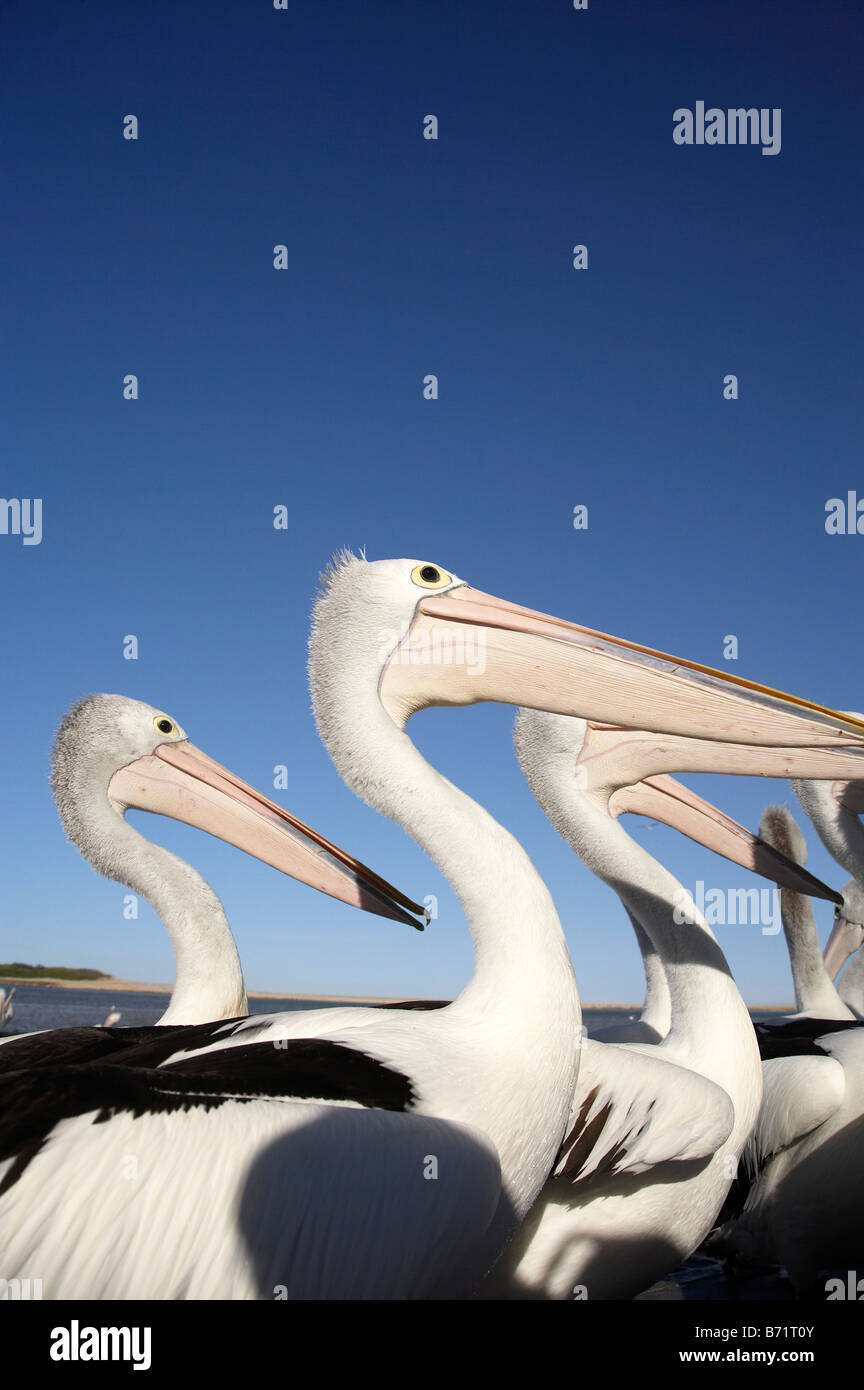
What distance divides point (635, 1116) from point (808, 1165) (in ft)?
4.50

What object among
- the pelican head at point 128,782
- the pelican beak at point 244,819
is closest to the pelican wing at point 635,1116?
the pelican beak at point 244,819

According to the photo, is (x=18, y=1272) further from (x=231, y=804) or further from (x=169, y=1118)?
(x=231, y=804)

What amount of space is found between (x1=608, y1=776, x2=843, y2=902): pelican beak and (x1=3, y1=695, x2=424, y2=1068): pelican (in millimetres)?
1612

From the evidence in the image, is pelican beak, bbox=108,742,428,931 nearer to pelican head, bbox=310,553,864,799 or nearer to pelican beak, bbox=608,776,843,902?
pelican head, bbox=310,553,864,799

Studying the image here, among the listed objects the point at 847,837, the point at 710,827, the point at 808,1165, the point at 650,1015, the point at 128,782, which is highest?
the point at 128,782

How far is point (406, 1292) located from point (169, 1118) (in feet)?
2.16

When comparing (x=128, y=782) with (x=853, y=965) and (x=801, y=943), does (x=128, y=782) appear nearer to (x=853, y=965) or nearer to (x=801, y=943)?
(x=801, y=943)

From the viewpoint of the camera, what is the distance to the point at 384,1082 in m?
2.14

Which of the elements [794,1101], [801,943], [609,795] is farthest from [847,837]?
[794,1101]

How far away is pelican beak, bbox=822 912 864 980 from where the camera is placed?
900 cm

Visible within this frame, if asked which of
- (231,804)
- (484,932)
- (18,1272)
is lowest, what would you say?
(18,1272)

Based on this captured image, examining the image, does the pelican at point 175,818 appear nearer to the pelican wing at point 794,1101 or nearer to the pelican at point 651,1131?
the pelican at point 651,1131

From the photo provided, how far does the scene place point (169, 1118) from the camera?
1.90 meters
